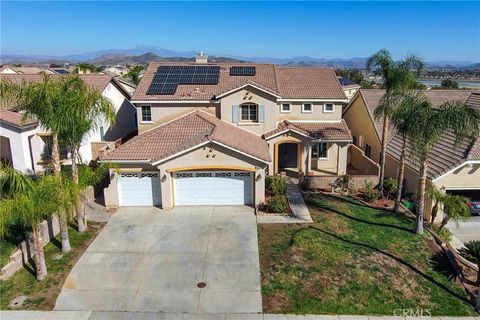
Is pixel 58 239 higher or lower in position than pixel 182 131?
lower

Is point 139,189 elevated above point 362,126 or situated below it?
below

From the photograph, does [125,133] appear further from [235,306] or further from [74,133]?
[235,306]

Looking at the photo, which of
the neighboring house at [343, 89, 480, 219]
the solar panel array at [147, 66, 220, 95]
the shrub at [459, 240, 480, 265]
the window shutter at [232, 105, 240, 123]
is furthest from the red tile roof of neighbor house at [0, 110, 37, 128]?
the shrub at [459, 240, 480, 265]

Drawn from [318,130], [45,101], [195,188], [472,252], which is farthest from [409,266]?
[45,101]

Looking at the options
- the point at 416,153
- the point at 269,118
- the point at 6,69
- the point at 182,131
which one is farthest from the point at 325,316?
the point at 6,69

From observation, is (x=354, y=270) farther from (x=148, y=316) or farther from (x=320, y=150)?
(x=320, y=150)

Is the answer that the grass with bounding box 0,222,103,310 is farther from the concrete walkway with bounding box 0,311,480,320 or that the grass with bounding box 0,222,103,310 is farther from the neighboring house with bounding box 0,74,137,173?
the neighboring house with bounding box 0,74,137,173

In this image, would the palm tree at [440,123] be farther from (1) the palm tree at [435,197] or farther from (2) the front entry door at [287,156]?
(2) the front entry door at [287,156]
